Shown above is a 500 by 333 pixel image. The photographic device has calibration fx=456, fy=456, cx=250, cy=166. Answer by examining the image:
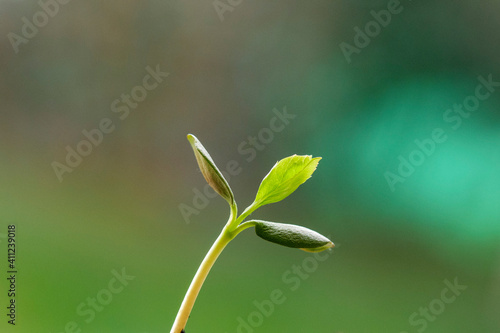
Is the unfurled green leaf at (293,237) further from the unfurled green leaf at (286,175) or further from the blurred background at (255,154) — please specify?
the blurred background at (255,154)

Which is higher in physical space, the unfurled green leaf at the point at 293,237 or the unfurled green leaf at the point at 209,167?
the unfurled green leaf at the point at 209,167

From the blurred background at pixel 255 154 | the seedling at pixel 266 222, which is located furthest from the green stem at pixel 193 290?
the blurred background at pixel 255 154

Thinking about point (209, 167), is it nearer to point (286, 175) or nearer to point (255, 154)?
point (286, 175)

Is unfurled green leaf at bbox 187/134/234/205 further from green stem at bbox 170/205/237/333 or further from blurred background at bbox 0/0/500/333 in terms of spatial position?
blurred background at bbox 0/0/500/333

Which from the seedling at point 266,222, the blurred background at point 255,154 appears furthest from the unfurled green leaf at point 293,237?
the blurred background at point 255,154

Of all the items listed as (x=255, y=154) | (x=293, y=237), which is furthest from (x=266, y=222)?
(x=255, y=154)

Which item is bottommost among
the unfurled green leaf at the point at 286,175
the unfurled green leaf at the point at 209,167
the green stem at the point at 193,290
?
the green stem at the point at 193,290

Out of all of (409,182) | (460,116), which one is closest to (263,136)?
(409,182)

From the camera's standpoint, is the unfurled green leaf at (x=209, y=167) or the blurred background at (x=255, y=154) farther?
the blurred background at (x=255, y=154)
